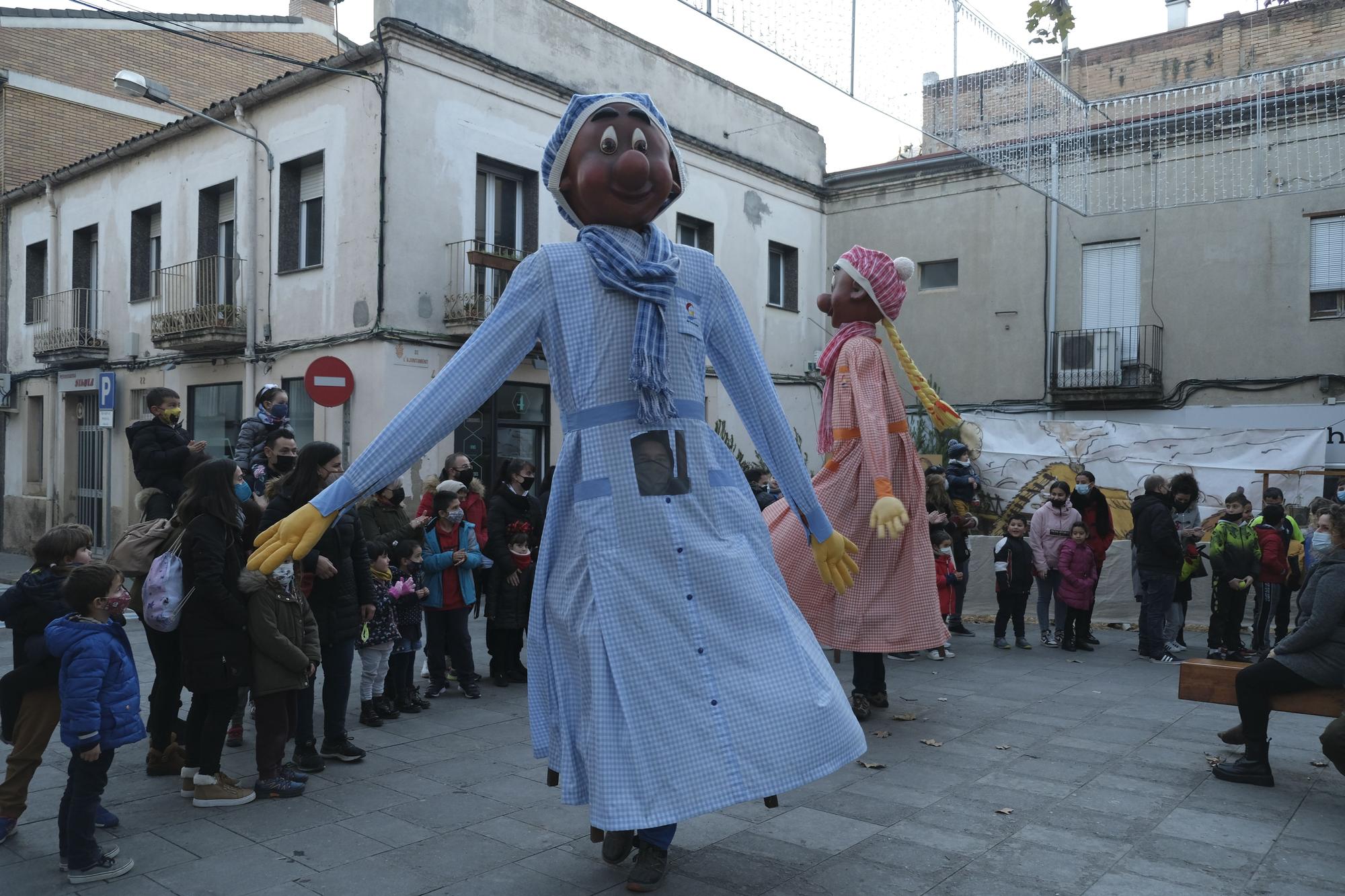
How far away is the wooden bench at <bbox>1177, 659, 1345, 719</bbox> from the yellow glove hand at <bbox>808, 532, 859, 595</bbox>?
2.42m

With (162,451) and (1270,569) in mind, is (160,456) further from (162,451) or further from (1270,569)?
(1270,569)

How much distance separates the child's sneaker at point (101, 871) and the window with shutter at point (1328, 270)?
56.5 feet

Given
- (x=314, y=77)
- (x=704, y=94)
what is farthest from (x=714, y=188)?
(x=314, y=77)

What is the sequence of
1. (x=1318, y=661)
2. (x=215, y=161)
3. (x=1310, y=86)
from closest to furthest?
(x=1318, y=661), (x=1310, y=86), (x=215, y=161)

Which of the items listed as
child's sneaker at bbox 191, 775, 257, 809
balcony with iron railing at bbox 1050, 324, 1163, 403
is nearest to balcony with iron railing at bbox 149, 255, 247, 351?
child's sneaker at bbox 191, 775, 257, 809

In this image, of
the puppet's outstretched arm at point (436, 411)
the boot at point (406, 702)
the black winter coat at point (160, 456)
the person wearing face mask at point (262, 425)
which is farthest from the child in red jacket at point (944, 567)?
the puppet's outstretched arm at point (436, 411)

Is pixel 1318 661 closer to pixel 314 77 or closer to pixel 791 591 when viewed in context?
pixel 791 591

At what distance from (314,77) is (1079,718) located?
12.9 meters

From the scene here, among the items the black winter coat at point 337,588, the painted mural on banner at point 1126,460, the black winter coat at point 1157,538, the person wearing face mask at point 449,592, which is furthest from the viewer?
the painted mural on banner at point 1126,460

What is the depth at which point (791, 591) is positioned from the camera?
5.78m

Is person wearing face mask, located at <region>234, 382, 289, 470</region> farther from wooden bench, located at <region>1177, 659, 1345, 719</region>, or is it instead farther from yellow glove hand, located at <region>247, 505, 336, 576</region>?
wooden bench, located at <region>1177, 659, 1345, 719</region>

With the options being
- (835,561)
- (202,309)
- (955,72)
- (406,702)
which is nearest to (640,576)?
(835,561)

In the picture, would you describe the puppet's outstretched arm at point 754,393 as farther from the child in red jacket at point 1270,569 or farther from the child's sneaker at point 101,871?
the child in red jacket at point 1270,569

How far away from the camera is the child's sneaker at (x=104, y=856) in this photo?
3682 millimetres
